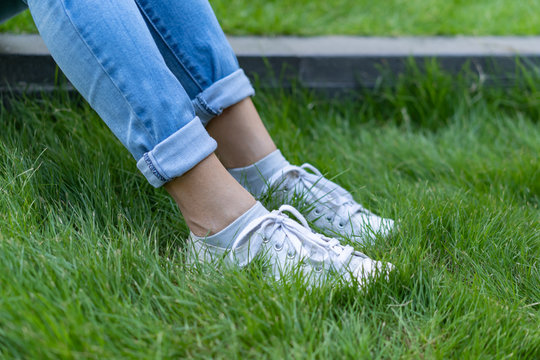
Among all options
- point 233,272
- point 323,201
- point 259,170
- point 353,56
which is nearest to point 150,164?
point 233,272

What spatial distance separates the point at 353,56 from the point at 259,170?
101cm

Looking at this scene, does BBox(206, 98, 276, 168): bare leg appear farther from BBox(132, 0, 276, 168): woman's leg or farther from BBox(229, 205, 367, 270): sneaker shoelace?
BBox(229, 205, 367, 270): sneaker shoelace

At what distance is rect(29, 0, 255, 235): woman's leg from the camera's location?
912mm

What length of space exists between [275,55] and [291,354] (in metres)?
1.37

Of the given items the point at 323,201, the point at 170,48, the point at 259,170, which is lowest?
the point at 323,201

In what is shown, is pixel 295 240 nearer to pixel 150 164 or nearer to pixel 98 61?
pixel 150 164

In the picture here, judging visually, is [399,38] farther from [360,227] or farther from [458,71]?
[360,227]

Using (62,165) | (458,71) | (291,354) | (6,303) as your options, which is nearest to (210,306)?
(291,354)

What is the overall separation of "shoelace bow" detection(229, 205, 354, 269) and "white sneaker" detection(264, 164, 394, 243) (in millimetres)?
156

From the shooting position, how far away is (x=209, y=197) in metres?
1.01

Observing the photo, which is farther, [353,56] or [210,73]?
[353,56]

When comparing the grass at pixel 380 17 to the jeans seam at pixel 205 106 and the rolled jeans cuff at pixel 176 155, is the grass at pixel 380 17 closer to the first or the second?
the jeans seam at pixel 205 106

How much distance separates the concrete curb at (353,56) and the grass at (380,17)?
0.32 ft

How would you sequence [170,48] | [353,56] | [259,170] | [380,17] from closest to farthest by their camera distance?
1. [170,48]
2. [259,170]
3. [353,56]
4. [380,17]
